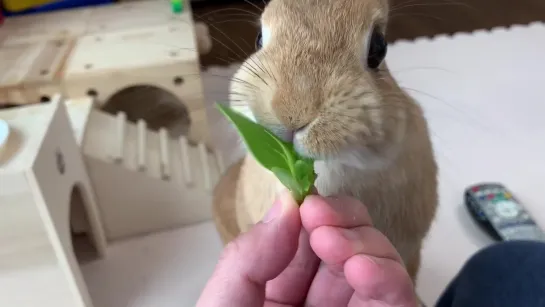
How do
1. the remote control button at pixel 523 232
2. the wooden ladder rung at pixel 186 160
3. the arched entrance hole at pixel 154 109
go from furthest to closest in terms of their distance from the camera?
the arched entrance hole at pixel 154 109 < the wooden ladder rung at pixel 186 160 < the remote control button at pixel 523 232

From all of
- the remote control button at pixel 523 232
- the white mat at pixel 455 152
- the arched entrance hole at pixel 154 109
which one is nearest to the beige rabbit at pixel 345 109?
the white mat at pixel 455 152

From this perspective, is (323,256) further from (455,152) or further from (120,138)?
(455,152)

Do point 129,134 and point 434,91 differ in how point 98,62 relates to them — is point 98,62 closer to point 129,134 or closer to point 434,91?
point 129,134

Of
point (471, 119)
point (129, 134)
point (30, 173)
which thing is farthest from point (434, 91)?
point (30, 173)

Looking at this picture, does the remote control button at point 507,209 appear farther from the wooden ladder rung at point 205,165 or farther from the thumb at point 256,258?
the thumb at point 256,258

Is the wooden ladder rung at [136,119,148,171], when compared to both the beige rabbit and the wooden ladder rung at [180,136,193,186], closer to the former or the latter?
the wooden ladder rung at [180,136,193,186]

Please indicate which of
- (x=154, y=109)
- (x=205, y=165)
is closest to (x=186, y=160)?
(x=205, y=165)
